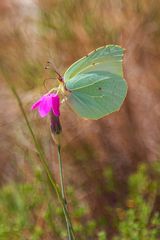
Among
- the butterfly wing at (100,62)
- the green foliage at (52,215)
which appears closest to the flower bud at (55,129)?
the butterfly wing at (100,62)

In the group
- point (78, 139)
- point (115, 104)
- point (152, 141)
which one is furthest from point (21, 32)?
point (115, 104)

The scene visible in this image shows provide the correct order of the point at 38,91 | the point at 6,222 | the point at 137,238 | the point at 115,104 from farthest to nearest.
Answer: the point at 38,91 < the point at 6,222 < the point at 137,238 < the point at 115,104

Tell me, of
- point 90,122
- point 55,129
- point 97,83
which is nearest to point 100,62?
point 97,83

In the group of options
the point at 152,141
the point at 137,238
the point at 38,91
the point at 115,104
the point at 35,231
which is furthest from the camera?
the point at 152,141

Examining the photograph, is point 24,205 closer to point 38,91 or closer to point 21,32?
point 38,91

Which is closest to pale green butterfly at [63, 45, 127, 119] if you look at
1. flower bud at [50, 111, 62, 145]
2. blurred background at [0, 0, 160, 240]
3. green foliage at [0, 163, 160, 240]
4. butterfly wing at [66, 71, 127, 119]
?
butterfly wing at [66, 71, 127, 119]

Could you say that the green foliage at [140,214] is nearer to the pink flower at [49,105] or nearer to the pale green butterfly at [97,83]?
the pale green butterfly at [97,83]
